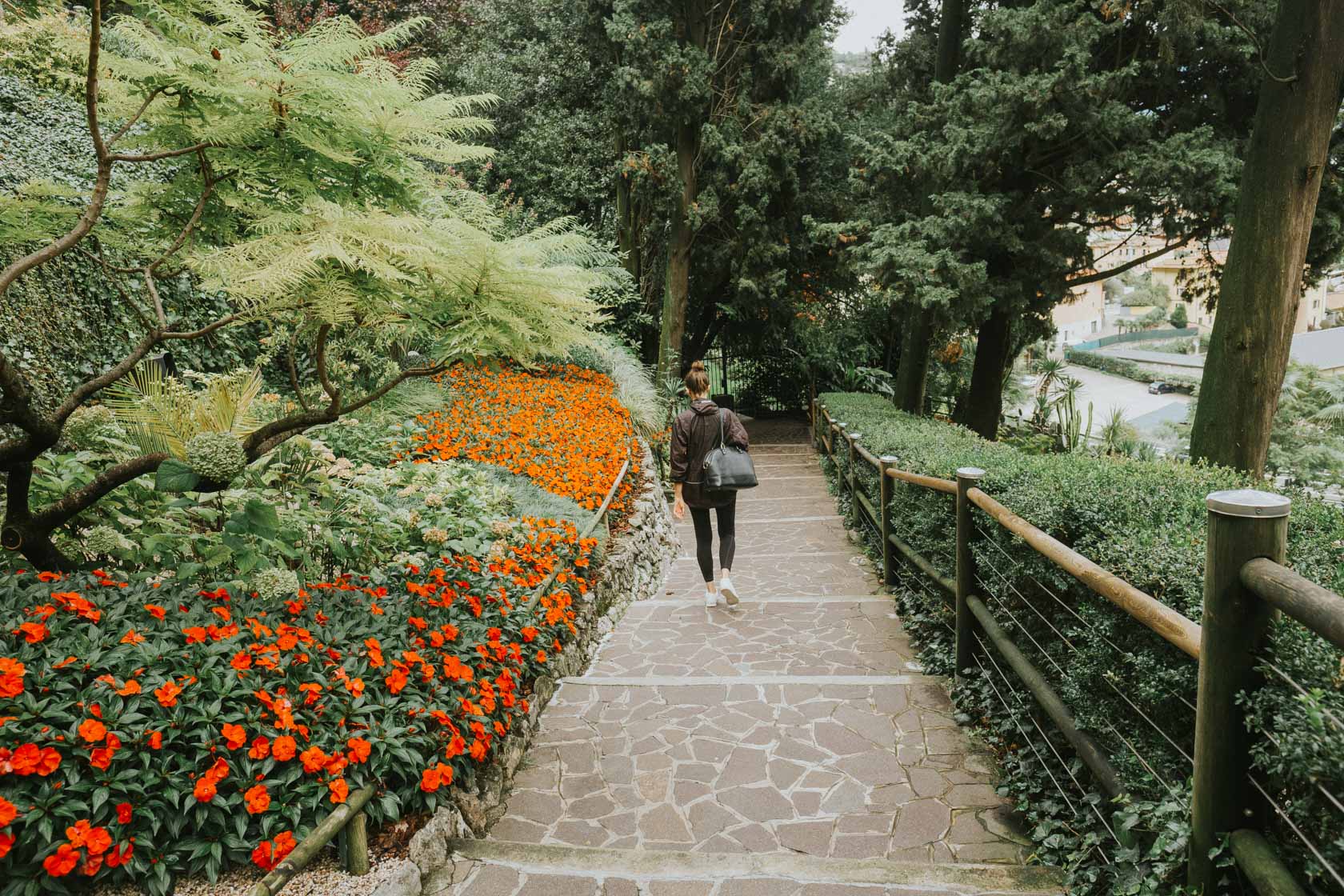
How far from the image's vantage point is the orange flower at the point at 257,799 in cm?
220

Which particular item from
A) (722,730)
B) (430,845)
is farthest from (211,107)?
(722,730)

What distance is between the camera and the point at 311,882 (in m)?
2.29

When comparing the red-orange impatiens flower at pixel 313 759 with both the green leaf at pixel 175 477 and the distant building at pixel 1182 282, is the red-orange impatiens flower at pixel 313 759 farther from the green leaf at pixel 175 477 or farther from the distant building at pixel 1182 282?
the distant building at pixel 1182 282

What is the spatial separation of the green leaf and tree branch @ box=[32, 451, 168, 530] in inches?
7.0

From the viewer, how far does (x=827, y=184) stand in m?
14.6

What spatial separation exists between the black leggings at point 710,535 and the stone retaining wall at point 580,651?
78cm

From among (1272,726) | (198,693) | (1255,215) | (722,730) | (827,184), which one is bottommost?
(722,730)

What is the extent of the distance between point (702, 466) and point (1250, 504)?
4030mm

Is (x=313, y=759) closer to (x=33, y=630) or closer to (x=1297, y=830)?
(x=33, y=630)

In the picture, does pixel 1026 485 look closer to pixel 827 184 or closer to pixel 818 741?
pixel 818 741

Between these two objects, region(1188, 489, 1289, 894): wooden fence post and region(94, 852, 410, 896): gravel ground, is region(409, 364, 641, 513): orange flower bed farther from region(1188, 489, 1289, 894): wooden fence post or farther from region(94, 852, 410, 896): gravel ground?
region(1188, 489, 1289, 894): wooden fence post

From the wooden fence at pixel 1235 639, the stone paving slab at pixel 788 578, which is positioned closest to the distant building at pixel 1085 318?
the stone paving slab at pixel 788 578

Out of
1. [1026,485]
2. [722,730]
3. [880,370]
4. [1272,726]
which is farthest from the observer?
[880,370]

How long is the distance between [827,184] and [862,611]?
36.9ft
